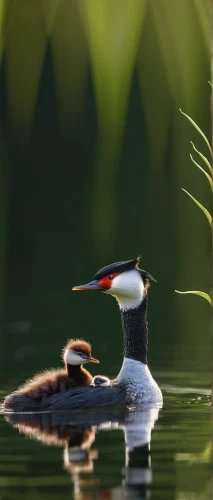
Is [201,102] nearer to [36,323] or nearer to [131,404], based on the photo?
[36,323]

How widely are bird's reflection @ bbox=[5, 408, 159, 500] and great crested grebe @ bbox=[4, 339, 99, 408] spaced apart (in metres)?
0.35

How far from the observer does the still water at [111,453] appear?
18.7 ft

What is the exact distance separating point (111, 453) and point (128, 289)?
3126mm

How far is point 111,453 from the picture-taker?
22.2 feet

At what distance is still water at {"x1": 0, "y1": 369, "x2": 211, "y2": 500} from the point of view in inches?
225

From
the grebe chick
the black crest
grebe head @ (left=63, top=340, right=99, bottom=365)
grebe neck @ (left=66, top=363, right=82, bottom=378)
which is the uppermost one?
the black crest

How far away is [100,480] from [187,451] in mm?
904

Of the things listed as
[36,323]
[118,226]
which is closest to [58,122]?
[118,226]

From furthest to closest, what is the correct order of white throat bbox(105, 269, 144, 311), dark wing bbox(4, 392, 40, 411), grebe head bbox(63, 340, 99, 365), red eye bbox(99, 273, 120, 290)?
white throat bbox(105, 269, 144, 311) → red eye bbox(99, 273, 120, 290) → grebe head bbox(63, 340, 99, 365) → dark wing bbox(4, 392, 40, 411)

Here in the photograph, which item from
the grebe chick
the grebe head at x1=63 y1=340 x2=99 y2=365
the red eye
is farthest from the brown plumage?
the red eye

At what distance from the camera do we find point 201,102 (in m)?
29.9

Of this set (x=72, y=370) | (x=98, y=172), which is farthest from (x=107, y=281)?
(x=98, y=172)

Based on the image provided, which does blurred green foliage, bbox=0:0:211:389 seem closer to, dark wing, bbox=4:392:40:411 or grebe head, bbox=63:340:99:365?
grebe head, bbox=63:340:99:365

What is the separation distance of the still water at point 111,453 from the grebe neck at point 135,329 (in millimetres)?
668
